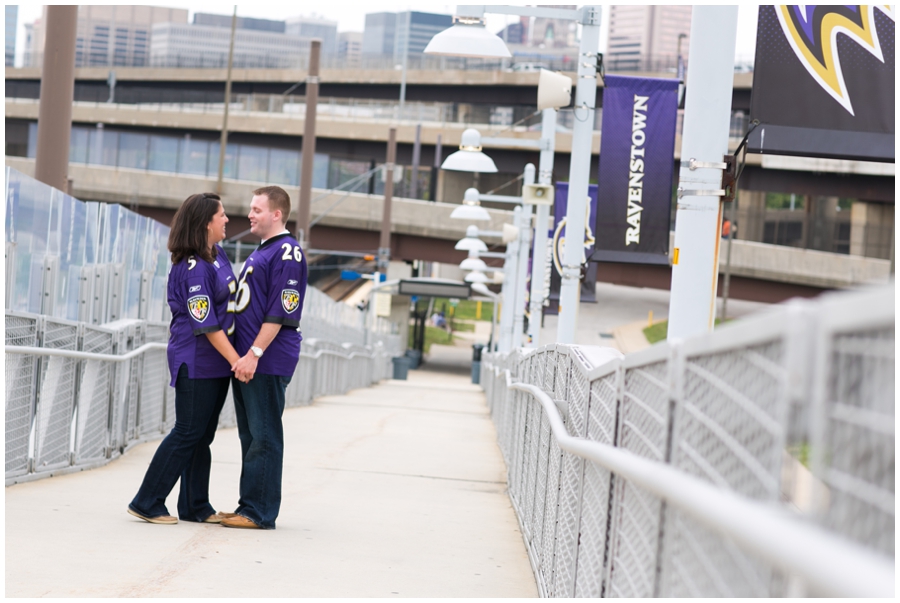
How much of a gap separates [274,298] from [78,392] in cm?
282

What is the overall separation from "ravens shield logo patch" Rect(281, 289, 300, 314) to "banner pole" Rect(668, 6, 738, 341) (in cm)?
221

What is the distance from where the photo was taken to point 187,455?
6.27 metres

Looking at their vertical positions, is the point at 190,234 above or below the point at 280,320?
above

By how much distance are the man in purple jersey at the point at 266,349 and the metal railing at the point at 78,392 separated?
5.49ft

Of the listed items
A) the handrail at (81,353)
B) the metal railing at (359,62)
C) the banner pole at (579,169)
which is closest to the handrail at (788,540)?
the handrail at (81,353)

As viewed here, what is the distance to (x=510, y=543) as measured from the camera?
23.3ft

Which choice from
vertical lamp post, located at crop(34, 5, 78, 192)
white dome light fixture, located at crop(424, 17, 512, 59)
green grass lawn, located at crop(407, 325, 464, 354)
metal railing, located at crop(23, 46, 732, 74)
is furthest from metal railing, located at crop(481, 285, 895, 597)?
green grass lawn, located at crop(407, 325, 464, 354)

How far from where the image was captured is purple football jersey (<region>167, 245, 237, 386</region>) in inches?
244

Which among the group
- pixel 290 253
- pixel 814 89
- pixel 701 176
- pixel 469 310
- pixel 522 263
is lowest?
pixel 469 310

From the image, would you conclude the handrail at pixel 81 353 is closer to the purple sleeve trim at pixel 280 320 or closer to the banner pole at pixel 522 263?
the purple sleeve trim at pixel 280 320

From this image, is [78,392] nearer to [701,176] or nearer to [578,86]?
[701,176]

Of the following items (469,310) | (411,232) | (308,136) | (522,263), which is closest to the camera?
(522,263)

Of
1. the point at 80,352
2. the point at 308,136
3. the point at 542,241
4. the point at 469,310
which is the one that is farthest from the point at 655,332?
the point at 80,352

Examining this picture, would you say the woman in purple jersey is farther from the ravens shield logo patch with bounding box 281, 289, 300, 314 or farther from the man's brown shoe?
the ravens shield logo patch with bounding box 281, 289, 300, 314
